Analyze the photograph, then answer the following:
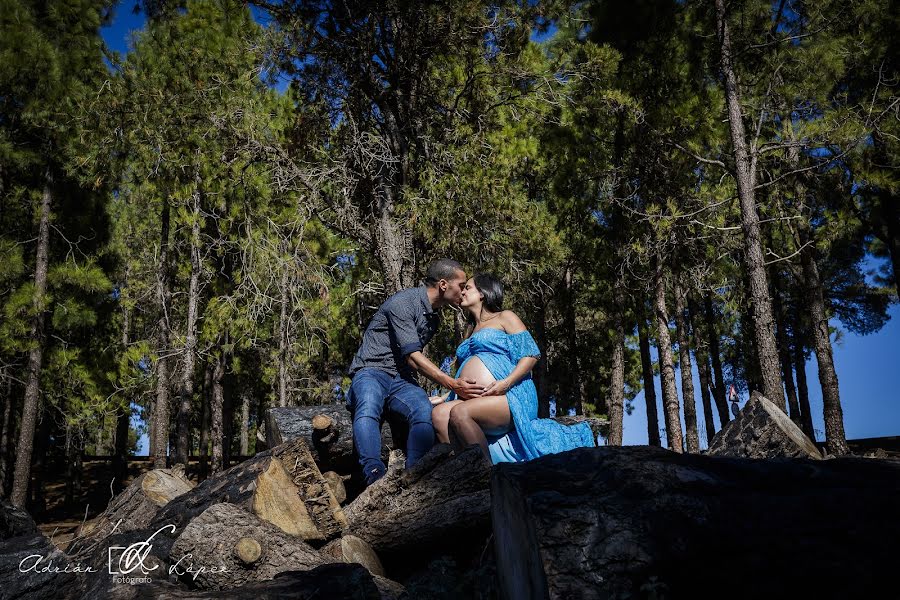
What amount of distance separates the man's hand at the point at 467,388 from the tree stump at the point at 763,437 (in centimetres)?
202

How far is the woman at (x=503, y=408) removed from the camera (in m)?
4.77

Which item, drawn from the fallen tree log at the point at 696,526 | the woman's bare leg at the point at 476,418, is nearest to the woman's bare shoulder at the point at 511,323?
the woman's bare leg at the point at 476,418

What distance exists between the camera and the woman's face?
17.8 feet

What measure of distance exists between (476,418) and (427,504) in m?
1.14

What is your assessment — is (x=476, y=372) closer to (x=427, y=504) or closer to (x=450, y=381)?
(x=450, y=381)

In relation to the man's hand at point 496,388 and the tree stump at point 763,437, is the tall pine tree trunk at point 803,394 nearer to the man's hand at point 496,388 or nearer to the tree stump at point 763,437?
the tree stump at point 763,437

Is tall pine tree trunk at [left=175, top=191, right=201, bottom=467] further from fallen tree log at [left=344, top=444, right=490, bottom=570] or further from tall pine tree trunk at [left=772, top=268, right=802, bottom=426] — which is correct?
tall pine tree trunk at [left=772, top=268, right=802, bottom=426]

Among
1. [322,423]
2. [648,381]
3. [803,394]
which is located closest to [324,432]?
[322,423]

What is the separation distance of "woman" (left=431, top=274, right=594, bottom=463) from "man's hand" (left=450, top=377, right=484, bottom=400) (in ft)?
0.15

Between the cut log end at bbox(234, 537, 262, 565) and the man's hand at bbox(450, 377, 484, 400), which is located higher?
the man's hand at bbox(450, 377, 484, 400)

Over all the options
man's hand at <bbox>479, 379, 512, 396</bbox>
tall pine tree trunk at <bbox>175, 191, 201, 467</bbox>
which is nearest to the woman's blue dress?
man's hand at <bbox>479, 379, 512, 396</bbox>

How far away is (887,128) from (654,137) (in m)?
4.41

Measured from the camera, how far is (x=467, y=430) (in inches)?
185

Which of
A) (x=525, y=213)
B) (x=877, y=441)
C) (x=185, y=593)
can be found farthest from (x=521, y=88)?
(x=877, y=441)
